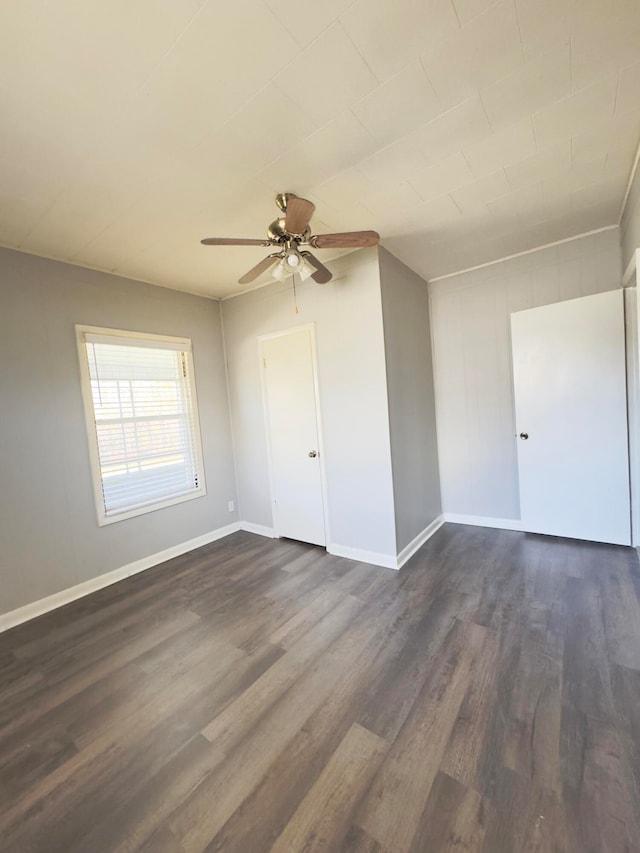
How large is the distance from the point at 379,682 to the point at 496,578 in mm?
1325

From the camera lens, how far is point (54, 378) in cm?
269

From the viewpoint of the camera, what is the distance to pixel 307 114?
59.5 inches

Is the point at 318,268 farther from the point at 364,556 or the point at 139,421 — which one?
the point at 364,556

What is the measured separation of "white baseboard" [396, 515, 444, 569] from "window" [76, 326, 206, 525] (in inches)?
84.0

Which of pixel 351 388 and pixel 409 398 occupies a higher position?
pixel 351 388

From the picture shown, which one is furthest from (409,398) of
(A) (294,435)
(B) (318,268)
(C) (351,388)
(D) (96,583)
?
(D) (96,583)

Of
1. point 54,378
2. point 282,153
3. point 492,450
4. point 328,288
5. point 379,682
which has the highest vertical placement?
point 282,153

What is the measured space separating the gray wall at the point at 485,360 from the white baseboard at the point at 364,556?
125cm

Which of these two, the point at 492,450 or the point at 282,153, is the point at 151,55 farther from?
the point at 492,450

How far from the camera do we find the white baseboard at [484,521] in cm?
338

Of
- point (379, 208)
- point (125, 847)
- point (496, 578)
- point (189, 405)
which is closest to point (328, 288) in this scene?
point (379, 208)

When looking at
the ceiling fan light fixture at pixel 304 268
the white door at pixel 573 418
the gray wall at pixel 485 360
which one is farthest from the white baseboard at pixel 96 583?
the white door at pixel 573 418

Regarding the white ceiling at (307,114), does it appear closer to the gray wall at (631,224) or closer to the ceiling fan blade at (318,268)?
the gray wall at (631,224)

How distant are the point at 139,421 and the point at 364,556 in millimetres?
2403
